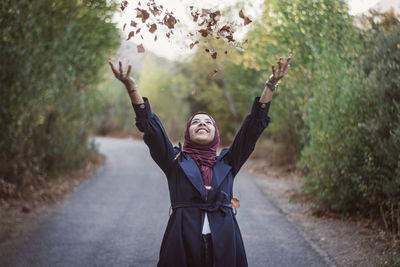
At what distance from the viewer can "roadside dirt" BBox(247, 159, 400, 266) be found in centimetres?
550

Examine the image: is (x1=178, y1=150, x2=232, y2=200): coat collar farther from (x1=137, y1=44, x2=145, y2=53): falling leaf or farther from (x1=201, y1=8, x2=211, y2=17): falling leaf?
(x1=201, y1=8, x2=211, y2=17): falling leaf

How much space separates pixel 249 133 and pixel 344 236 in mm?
4116

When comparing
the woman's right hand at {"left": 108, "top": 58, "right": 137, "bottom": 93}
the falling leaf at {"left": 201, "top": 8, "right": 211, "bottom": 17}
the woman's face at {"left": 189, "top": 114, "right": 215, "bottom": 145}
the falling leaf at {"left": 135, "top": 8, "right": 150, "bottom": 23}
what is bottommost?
the woman's face at {"left": 189, "top": 114, "right": 215, "bottom": 145}

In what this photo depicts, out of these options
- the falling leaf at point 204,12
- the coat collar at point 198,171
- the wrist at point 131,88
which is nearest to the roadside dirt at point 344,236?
the coat collar at point 198,171

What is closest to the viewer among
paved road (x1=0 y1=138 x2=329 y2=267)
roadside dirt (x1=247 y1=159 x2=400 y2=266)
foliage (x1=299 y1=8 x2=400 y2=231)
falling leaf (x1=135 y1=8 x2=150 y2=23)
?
falling leaf (x1=135 y1=8 x2=150 y2=23)

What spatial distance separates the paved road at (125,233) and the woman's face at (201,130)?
9.22ft

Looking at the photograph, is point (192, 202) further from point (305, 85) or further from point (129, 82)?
point (305, 85)

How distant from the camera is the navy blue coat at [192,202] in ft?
10.3

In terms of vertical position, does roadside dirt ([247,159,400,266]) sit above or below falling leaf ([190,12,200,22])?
below

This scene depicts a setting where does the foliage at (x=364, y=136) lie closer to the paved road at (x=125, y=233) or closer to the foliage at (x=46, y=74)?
the paved road at (x=125, y=233)

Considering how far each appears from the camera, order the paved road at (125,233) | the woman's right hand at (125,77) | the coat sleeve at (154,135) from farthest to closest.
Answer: the paved road at (125,233) → the coat sleeve at (154,135) → the woman's right hand at (125,77)

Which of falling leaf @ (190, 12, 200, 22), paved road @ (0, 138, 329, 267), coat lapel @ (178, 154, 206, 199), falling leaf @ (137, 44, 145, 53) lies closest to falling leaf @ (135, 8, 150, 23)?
falling leaf @ (137, 44, 145, 53)

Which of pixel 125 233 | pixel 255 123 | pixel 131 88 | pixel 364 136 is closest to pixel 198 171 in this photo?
pixel 255 123

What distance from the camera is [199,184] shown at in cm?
318
